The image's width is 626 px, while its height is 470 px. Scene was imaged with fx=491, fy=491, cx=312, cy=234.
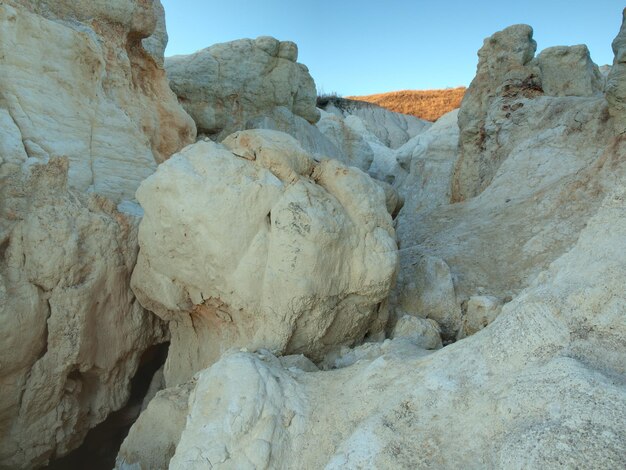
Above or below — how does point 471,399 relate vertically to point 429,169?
below

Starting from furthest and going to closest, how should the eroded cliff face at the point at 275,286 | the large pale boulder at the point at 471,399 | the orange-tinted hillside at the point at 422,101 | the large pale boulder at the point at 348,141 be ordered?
the orange-tinted hillside at the point at 422,101 → the large pale boulder at the point at 348,141 → the eroded cliff face at the point at 275,286 → the large pale boulder at the point at 471,399

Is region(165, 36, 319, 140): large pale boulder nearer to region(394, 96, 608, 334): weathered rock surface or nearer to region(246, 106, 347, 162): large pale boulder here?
region(246, 106, 347, 162): large pale boulder

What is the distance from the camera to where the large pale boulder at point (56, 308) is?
2.79 meters

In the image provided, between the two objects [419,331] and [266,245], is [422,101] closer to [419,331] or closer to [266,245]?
[419,331]

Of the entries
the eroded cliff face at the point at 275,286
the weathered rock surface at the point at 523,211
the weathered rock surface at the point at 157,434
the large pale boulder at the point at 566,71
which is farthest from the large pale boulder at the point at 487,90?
the weathered rock surface at the point at 157,434

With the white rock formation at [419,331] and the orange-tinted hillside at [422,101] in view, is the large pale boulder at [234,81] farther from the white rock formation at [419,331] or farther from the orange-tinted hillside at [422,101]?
the orange-tinted hillside at [422,101]

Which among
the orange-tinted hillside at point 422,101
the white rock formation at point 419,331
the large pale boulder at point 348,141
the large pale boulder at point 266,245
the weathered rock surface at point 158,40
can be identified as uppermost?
the orange-tinted hillside at point 422,101

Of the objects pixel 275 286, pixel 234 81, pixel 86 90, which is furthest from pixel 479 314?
pixel 234 81

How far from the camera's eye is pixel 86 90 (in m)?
3.87

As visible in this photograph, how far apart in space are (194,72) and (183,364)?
6.16m

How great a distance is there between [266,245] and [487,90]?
5119 millimetres

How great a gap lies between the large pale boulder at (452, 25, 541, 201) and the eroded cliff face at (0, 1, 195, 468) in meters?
4.15

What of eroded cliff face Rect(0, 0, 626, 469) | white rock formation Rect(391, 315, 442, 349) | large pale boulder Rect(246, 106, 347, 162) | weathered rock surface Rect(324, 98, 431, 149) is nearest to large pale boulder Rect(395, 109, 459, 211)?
large pale boulder Rect(246, 106, 347, 162)

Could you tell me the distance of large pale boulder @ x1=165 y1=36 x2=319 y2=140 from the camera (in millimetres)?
8156
